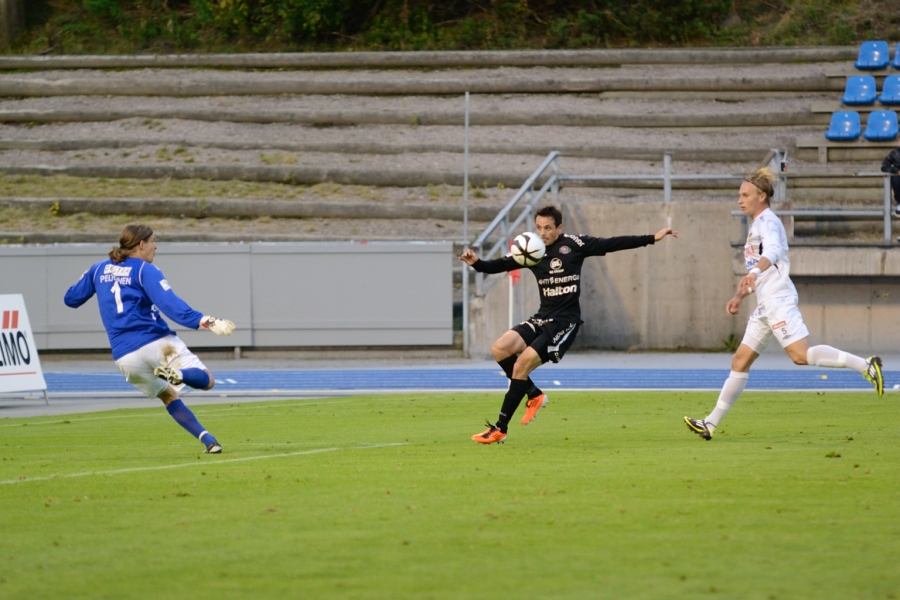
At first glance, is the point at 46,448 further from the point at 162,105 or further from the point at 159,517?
the point at 162,105

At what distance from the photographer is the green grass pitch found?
15.4ft

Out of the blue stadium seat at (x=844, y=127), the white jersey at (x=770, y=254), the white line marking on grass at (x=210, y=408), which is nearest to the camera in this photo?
the white jersey at (x=770, y=254)

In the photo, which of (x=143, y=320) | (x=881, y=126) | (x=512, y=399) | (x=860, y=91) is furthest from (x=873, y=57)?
(x=143, y=320)

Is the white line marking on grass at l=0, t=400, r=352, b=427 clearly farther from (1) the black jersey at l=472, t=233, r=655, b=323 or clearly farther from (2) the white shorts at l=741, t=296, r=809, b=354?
(2) the white shorts at l=741, t=296, r=809, b=354

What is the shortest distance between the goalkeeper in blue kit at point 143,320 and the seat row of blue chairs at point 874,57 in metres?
27.0

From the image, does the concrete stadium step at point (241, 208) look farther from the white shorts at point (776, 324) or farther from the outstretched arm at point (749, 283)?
the outstretched arm at point (749, 283)

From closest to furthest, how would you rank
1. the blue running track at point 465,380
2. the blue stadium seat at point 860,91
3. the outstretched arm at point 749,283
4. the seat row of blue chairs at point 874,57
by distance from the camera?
the outstretched arm at point 749,283
the blue running track at point 465,380
the blue stadium seat at point 860,91
the seat row of blue chairs at point 874,57

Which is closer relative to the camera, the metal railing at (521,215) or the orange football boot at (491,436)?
the orange football boot at (491,436)

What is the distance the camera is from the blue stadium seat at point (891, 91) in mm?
29750

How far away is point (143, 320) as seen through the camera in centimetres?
919

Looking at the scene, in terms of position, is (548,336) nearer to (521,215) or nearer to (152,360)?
(152,360)

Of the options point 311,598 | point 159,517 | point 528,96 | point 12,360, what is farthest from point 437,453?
point 528,96

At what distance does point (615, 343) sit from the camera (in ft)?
80.4

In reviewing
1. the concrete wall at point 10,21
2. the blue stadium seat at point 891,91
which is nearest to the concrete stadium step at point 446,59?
the concrete wall at point 10,21
